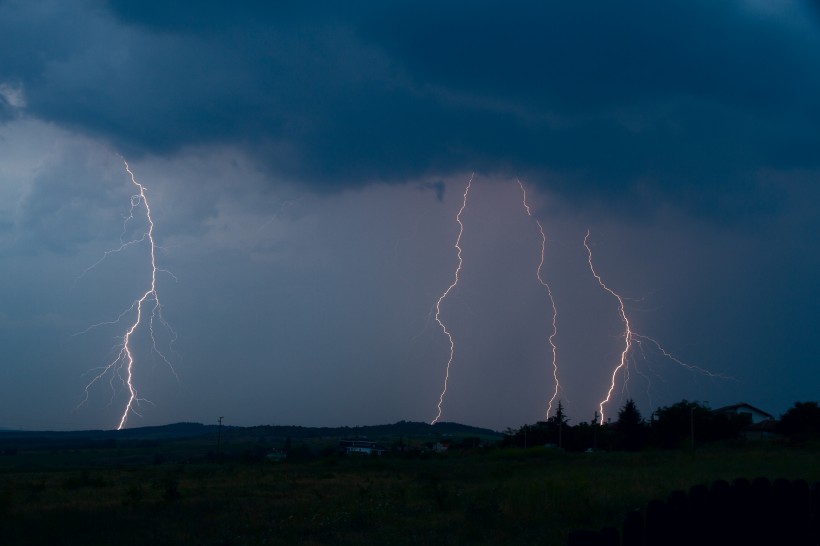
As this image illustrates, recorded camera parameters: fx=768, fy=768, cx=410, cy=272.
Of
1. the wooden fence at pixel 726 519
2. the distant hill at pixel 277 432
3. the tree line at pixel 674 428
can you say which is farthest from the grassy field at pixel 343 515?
the distant hill at pixel 277 432

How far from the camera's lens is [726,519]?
662cm

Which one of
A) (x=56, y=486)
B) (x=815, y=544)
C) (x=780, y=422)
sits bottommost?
(x=56, y=486)

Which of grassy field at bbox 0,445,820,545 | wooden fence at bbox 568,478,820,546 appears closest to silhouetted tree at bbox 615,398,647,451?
grassy field at bbox 0,445,820,545

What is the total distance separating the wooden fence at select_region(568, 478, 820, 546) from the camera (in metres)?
5.36

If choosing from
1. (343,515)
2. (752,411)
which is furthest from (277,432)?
(343,515)

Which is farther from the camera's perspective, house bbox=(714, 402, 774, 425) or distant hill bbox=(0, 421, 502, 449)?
distant hill bbox=(0, 421, 502, 449)

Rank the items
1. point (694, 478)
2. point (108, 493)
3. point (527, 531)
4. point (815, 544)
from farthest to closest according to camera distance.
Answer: point (108, 493)
point (694, 478)
point (527, 531)
point (815, 544)

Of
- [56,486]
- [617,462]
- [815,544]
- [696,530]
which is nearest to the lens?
[696,530]

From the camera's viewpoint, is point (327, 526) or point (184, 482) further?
point (184, 482)

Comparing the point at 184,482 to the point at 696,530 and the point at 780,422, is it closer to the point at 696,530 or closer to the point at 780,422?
the point at 696,530

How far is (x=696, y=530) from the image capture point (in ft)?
20.3

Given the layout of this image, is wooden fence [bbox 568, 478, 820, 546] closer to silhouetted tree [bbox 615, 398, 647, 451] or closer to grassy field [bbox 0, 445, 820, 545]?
grassy field [bbox 0, 445, 820, 545]

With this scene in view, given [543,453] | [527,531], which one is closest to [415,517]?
[527,531]

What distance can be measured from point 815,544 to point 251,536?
8923mm
